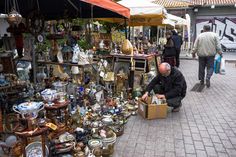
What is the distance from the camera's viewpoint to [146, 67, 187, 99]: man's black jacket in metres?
5.55

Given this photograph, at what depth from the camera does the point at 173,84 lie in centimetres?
564

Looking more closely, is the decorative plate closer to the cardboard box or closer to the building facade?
the cardboard box

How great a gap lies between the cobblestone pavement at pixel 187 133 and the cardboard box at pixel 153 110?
114mm

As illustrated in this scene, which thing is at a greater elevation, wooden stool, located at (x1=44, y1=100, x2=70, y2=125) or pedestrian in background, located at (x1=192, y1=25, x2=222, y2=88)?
pedestrian in background, located at (x1=192, y1=25, x2=222, y2=88)

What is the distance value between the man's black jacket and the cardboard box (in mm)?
428

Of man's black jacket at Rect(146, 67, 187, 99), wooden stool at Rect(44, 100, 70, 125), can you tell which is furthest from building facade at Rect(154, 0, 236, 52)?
wooden stool at Rect(44, 100, 70, 125)

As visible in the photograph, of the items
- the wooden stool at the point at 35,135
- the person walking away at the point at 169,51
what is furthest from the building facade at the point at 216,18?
the wooden stool at the point at 35,135

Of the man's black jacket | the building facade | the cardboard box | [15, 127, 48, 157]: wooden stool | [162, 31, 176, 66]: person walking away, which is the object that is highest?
the building facade

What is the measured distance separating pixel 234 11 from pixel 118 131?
18910mm

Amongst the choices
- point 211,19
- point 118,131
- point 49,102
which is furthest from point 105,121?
point 211,19

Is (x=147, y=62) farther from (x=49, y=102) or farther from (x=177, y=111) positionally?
(x=49, y=102)

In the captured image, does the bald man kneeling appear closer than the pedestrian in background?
Yes

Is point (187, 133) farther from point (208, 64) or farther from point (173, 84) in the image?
point (208, 64)

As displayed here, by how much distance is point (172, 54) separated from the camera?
33.4ft
